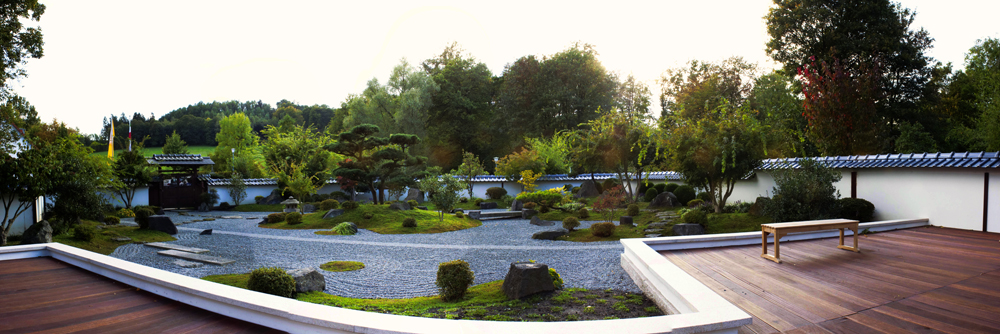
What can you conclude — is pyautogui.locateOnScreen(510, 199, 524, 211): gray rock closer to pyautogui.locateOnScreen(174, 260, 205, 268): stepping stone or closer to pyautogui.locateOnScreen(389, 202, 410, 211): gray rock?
pyautogui.locateOnScreen(389, 202, 410, 211): gray rock

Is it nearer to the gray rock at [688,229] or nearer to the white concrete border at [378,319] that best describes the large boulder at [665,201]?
the gray rock at [688,229]

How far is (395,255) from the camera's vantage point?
8867 mm

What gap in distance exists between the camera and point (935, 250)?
18.8ft

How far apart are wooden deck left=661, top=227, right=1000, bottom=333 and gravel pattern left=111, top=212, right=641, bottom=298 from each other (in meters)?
1.25

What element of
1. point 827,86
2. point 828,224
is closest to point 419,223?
point 828,224

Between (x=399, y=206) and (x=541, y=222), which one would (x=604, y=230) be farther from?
(x=399, y=206)

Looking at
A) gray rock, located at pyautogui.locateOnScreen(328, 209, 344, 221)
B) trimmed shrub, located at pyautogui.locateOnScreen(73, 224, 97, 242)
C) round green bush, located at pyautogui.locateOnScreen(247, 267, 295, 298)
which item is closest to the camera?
round green bush, located at pyautogui.locateOnScreen(247, 267, 295, 298)

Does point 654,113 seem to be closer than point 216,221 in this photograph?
No

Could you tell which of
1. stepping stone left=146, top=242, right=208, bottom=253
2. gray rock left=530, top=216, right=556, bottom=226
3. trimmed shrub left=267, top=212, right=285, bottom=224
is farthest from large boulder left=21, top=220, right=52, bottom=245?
gray rock left=530, top=216, right=556, bottom=226

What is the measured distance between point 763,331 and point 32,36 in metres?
17.3

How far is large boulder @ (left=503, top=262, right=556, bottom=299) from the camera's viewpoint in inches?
196

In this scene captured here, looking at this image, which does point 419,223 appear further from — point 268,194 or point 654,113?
point 654,113

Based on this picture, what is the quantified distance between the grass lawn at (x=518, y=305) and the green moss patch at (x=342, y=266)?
6.10 feet

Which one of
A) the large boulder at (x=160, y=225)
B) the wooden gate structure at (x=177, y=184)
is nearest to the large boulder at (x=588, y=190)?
the large boulder at (x=160, y=225)
